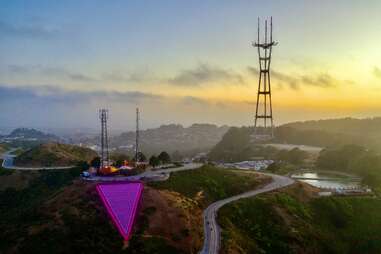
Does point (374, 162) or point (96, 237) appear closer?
point (96, 237)

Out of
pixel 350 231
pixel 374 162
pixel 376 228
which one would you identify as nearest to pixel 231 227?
pixel 350 231

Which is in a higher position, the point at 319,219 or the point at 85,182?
the point at 85,182

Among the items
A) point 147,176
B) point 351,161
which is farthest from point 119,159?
point 351,161

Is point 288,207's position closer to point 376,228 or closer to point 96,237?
point 376,228

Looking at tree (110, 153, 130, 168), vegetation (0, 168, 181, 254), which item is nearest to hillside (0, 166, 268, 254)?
vegetation (0, 168, 181, 254)

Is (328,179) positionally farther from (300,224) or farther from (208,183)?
(208,183)

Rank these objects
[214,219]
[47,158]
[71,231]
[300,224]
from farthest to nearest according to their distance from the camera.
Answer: [47,158] < [300,224] < [214,219] < [71,231]
